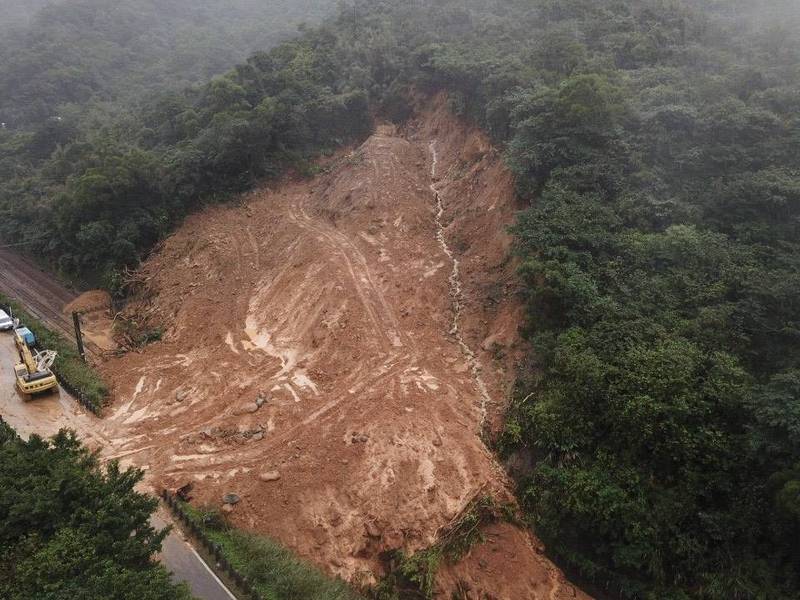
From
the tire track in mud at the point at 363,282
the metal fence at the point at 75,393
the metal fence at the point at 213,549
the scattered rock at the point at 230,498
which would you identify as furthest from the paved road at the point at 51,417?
the tire track in mud at the point at 363,282

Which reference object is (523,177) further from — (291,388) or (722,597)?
(722,597)

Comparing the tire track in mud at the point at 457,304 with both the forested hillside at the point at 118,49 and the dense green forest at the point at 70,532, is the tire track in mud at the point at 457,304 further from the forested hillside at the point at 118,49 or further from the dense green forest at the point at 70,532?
the forested hillside at the point at 118,49

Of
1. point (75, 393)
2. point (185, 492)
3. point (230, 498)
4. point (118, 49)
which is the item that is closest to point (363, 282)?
point (230, 498)

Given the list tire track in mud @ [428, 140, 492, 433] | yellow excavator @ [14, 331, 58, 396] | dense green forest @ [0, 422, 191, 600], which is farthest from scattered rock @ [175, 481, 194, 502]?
tire track in mud @ [428, 140, 492, 433]

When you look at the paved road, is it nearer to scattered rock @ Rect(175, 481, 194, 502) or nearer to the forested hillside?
scattered rock @ Rect(175, 481, 194, 502)

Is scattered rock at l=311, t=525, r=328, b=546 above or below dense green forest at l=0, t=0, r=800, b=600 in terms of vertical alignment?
below

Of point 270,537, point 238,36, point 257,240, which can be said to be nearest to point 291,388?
point 270,537
